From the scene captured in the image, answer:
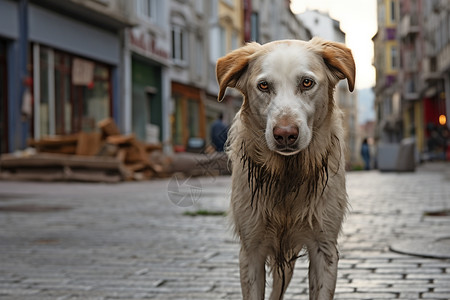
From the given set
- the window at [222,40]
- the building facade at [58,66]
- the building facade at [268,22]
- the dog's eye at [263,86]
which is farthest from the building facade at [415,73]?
the dog's eye at [263,86]

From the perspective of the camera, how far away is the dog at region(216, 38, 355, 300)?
10.2 ft

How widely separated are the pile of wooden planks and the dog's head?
14.4 meters

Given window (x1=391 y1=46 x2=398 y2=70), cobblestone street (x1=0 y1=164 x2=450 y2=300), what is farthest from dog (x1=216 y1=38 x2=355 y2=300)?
window (x1=391 y1=46 x2=398 y2=70)

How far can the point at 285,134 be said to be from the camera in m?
2.86

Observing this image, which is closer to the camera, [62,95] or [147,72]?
[62,95]

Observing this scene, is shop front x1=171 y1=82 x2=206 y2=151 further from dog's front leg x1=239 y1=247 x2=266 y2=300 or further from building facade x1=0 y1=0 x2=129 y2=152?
dog's front leg x1=239 y1=247 x2=266 y2=300

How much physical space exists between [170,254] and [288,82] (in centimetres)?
313

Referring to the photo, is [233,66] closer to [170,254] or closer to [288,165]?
[288,165]

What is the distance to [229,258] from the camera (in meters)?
5.56

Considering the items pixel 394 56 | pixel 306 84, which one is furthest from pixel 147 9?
pixel 394 56

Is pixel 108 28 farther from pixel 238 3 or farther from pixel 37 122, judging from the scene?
pixel 238 3

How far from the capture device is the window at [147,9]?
28.3 metres

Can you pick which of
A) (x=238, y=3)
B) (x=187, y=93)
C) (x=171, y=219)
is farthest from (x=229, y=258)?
(x=238, y=3)

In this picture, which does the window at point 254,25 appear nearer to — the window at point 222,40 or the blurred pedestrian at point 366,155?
the window at point 222,40
